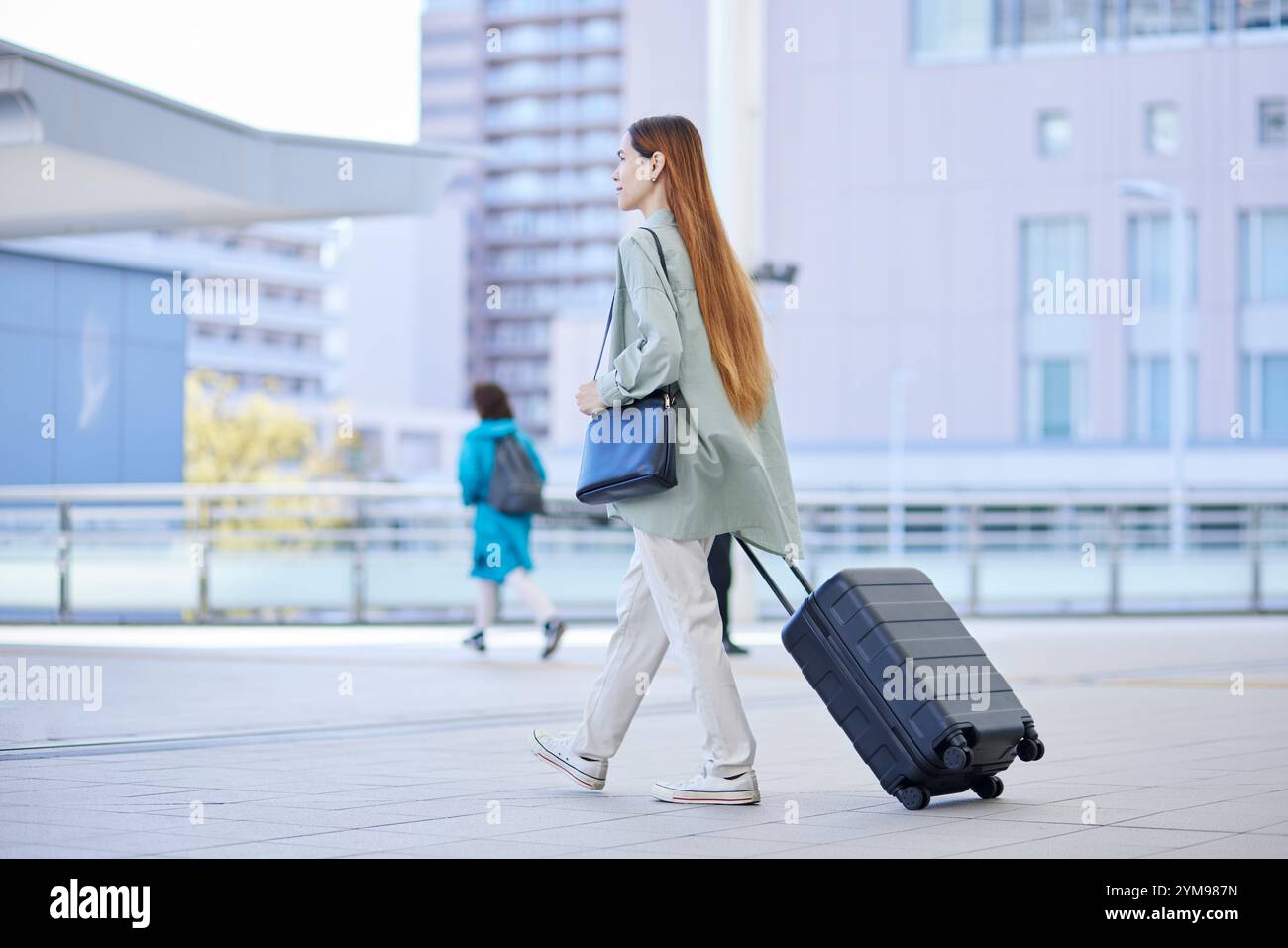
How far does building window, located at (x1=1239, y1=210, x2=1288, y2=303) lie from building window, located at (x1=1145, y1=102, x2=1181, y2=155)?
253 cm

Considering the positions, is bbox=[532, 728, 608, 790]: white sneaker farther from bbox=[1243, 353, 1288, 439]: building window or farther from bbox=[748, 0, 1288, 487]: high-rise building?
bbox=[1243, 353, 1288, 439]: building window

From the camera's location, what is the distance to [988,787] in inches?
201

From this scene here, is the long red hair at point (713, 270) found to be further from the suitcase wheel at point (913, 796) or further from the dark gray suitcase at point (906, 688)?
the suitcase wheel at point (913, 796)

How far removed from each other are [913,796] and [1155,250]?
41531 millimetres

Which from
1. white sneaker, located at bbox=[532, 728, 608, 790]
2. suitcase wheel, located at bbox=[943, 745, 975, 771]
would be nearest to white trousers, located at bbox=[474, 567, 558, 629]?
white sneaker, located at bbox=[532, 728, 608, 790]

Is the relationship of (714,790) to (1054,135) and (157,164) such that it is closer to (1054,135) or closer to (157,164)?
(157,164)

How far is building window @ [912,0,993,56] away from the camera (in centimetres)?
4606

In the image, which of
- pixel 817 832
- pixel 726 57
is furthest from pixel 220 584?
pixel 817 832

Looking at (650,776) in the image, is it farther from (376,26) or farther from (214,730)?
(376,26)

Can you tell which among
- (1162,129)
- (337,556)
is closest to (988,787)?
(337,556)

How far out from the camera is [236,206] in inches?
484

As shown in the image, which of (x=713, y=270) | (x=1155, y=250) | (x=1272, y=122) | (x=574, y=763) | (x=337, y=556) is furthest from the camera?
(x=1155, y=250)

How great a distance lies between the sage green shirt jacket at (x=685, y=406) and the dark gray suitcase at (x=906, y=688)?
0.45ft
